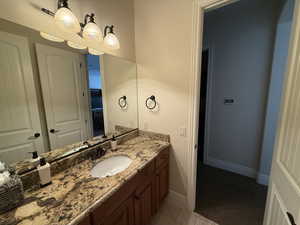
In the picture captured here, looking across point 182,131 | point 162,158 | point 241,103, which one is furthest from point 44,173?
point 241,103

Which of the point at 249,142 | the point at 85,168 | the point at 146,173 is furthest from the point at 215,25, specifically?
the point at 85,168

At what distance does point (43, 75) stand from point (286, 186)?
1.85m

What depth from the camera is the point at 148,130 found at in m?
1.93

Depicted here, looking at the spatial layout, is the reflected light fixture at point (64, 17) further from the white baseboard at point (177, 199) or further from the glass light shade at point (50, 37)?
the white baseboard at point (177, 199)

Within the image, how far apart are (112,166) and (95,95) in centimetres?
80

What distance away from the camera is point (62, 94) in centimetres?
123

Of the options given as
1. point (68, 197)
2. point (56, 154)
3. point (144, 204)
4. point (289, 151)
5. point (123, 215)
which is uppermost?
point (289, 151)

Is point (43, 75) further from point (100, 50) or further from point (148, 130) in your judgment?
point (148, 130)

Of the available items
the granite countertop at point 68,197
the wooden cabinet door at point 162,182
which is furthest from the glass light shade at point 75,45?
the wooden cabinet door at point 162,182

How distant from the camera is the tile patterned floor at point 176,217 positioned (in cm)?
160

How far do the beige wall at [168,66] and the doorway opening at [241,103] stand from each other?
0.77 metres

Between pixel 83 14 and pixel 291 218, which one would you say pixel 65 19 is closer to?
pixel 83 14

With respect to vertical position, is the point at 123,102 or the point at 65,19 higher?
the point at 65,19

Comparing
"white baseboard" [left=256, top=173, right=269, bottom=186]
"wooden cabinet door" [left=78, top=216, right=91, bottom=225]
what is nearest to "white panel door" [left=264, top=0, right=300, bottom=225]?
"wooden cabinet door" [left=78, top=216, right=91, bottom=225]
